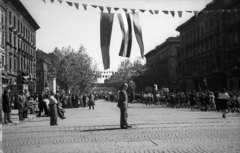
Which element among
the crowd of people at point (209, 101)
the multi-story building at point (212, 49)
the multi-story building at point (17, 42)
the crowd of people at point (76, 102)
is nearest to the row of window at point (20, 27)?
the multi-story building at point (17, 42)

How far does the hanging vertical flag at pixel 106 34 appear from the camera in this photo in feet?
47.2

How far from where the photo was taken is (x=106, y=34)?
14.6m

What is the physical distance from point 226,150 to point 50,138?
5.49m

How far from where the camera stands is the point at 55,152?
8305 millimetres

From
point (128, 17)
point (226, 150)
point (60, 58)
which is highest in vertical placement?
point (60, 58)

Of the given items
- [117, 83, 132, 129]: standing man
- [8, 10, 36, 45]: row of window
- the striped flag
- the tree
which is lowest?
[117, 83, 132, 129]: standing man

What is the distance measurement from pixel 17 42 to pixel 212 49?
2860 centimetres

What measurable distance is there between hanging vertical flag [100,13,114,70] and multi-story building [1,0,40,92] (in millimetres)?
26037

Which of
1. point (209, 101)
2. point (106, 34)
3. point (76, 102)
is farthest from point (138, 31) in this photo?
point (76, 102)

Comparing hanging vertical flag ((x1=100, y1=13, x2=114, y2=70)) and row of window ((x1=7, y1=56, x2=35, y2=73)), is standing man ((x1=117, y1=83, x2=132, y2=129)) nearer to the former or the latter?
hanging vertical flag ((x1=100, y1=13, x2=114, y2=70))

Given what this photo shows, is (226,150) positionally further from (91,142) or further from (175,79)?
(175,79)

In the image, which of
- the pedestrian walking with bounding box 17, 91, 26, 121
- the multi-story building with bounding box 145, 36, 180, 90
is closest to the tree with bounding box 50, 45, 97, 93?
the multi-story building with bounding box 145, 36, 180, 90

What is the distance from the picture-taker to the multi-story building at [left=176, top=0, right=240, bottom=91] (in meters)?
44.8

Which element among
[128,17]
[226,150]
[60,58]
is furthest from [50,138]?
[60,58]
